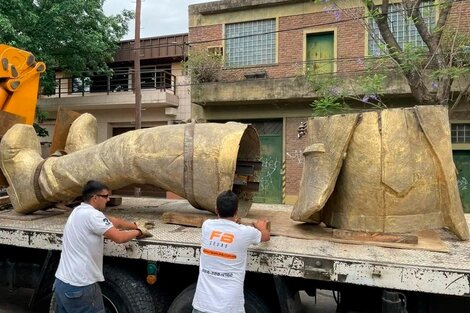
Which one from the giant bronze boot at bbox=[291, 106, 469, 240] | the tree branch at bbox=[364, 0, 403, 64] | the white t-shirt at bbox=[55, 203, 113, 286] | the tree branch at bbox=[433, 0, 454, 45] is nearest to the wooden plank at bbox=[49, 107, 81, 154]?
the white t-shirt at bbox=[55, 203, 113, 286]

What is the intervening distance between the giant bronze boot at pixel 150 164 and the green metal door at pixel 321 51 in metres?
9.86

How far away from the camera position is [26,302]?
18.7ft

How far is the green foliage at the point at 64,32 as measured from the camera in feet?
41.7

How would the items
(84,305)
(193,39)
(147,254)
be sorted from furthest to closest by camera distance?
(193,39) < (147,254) < (84,305)

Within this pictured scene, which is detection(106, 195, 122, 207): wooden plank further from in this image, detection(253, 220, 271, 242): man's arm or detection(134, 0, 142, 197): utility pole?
detection(134, 0, 142, 197): utility pole

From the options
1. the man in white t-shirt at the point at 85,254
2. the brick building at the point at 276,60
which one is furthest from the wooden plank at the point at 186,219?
the brick building at the point at 276,60

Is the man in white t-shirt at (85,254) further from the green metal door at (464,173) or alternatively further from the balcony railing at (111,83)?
the balcony railing at (111,83)

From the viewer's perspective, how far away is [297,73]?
550 inches

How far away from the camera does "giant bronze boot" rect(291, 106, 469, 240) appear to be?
11.7ft

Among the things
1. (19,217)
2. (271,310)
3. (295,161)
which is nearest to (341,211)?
(271,310)

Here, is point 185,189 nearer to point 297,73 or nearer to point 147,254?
point 147,254

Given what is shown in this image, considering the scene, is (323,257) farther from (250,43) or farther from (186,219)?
(250,43)

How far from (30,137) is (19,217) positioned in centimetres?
91

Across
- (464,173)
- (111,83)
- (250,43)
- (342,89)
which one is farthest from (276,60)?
(111,83)
